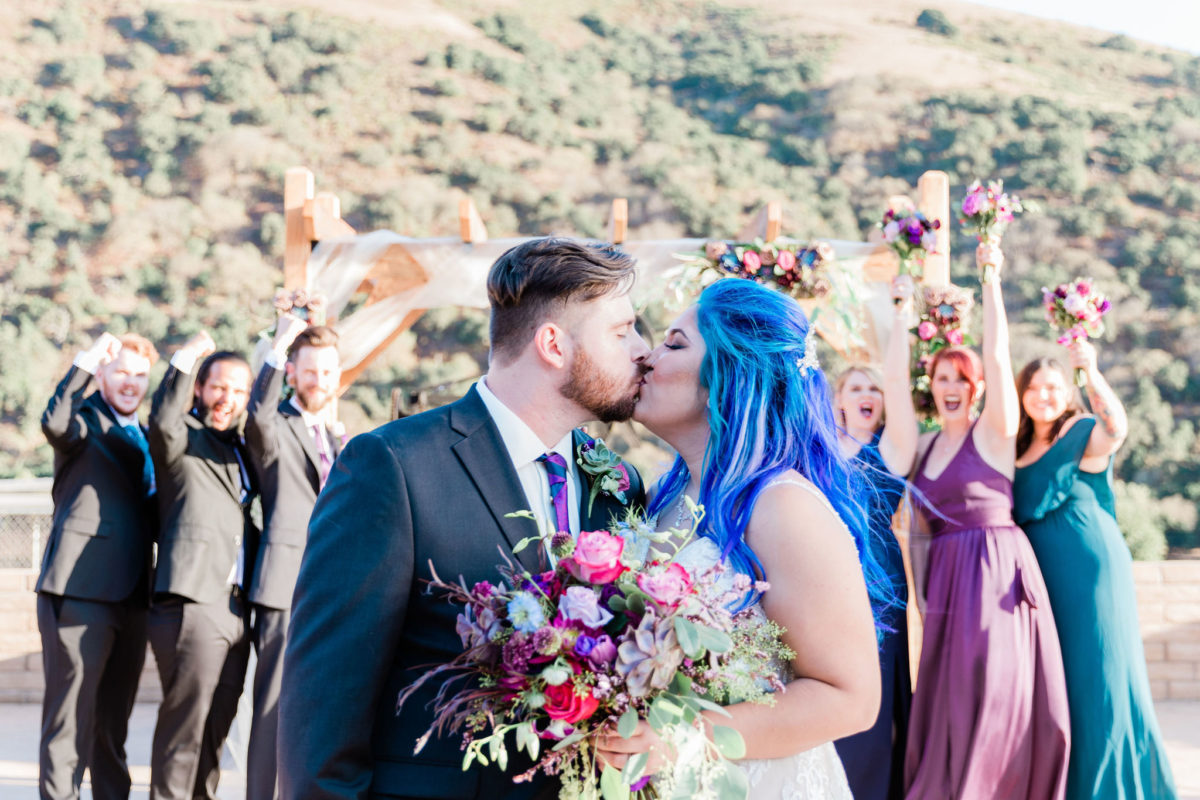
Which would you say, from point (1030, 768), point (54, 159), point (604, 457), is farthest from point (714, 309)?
point (54, 159)

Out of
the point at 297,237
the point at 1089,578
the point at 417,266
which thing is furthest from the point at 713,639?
the point at 297,237

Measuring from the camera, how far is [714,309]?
2.23 m

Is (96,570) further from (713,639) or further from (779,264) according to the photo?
(713,639)

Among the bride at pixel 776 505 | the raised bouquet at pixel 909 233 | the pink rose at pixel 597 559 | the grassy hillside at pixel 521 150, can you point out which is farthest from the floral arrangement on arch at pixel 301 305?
the grassy hillside at pixel 521 150

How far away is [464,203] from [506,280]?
4149 mm

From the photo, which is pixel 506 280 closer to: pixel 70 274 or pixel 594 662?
pixel 594 662

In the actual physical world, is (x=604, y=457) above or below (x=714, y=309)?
below

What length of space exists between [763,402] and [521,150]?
31.6 m

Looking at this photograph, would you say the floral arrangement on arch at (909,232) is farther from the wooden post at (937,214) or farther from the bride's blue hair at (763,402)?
the bride's blue hair at (763,402)

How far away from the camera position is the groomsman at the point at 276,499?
457cm

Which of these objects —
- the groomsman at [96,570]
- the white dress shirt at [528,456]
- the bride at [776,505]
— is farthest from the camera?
the groomsman at [96,570]

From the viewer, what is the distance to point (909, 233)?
205 inches

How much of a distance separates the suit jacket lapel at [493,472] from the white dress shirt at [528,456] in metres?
0.03

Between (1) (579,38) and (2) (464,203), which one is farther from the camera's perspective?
(1) (579,38)
